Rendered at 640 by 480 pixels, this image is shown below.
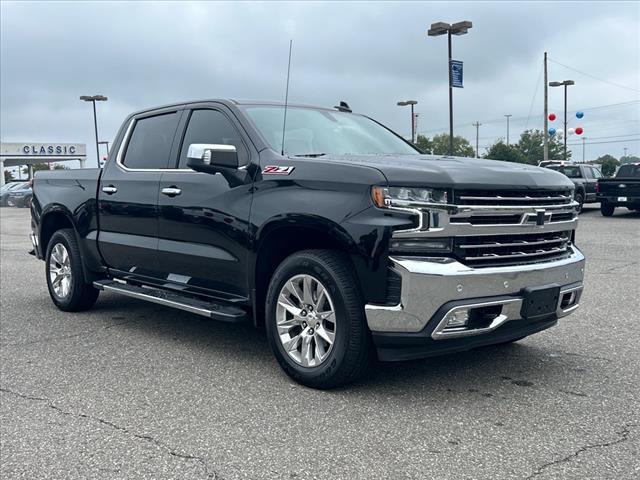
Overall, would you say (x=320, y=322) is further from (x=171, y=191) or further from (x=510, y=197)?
(x=171, y=191)

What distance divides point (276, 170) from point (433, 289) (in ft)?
4.56

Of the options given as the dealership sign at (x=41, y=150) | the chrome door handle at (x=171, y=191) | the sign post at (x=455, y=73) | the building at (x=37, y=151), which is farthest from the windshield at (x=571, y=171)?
the dealership sign at (x=41, y=150)

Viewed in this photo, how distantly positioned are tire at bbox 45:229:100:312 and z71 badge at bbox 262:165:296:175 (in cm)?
287

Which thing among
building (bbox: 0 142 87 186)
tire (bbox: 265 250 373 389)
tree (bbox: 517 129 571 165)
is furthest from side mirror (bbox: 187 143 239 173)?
tree (bbox: 517 129 571 165)

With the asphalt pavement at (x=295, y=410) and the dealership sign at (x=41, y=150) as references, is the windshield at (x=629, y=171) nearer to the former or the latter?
the asphalt pavement at (x=295, y=410)

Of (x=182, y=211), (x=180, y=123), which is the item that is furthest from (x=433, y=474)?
(x=180, y=123)

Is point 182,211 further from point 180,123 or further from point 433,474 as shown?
point 433,474

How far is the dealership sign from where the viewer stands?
61469 mm

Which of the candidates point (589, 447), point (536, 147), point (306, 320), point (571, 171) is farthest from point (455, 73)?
point (536, 147)

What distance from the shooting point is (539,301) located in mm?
4090

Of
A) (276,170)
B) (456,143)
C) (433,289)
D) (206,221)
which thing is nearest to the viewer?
(433,289)

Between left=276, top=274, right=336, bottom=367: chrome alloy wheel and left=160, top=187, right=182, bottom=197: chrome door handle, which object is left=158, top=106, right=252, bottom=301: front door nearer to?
left=160, top=187, right=182, bottom=197: chrome door handle

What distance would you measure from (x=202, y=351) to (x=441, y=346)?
6.82 ft

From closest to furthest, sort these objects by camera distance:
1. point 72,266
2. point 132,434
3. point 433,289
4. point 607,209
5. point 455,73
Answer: point 132,434, point 433,289, point 72,266, point 607,209, point 455,73
